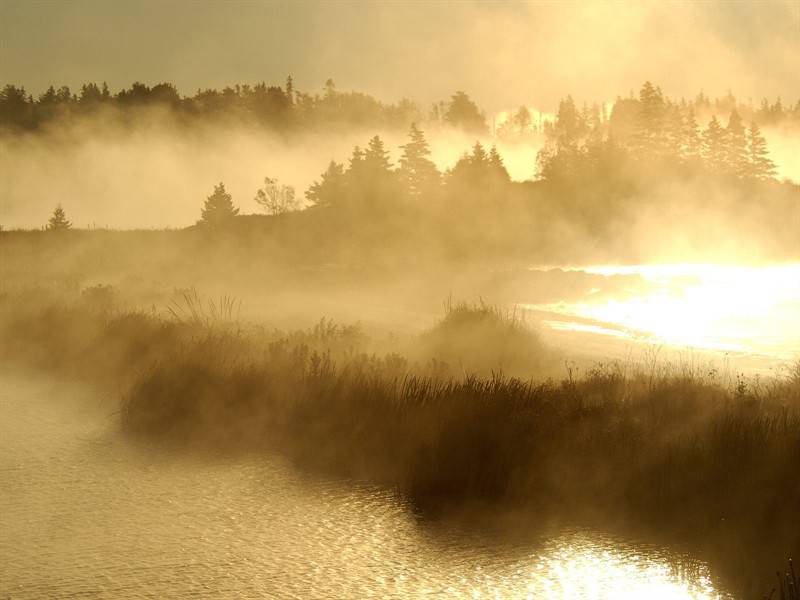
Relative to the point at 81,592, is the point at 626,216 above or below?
above

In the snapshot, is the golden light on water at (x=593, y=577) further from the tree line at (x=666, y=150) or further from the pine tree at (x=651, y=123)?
the pine tree at (x=651, y=123)

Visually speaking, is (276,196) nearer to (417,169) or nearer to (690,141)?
(417,169)

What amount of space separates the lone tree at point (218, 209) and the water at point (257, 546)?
50952 mm

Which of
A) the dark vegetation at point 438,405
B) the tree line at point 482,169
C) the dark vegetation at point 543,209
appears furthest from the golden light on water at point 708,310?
the tree line at point 482,169

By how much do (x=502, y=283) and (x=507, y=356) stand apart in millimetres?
22968

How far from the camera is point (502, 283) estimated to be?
41.0 m

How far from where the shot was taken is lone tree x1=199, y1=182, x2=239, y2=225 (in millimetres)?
61688

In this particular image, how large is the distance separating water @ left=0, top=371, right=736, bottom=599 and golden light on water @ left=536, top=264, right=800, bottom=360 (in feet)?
43.6

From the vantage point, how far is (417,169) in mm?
73312

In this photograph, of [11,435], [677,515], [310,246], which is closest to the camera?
[677,515]

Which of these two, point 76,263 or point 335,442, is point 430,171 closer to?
point 76,263

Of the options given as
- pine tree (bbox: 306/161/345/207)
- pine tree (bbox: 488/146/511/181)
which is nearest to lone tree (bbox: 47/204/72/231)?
pine tree (bbox: 306/161/345/207)

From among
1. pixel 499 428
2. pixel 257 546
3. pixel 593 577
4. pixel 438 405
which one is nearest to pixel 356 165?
pixel 438 405

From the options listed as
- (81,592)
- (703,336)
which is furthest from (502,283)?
Result: (81,592)
